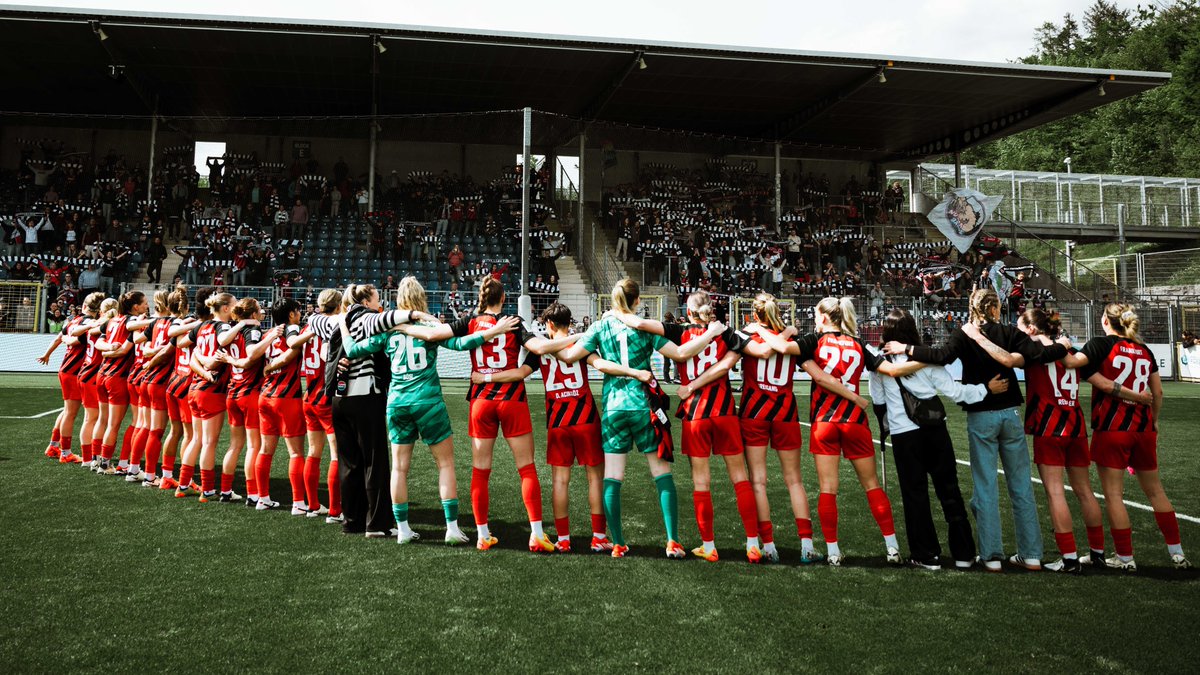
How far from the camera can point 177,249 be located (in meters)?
22.7

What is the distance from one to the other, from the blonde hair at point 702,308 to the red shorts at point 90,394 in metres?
6.82

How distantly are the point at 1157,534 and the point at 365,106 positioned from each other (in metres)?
26.3

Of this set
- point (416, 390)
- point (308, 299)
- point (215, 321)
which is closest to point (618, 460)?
point (416, 390)

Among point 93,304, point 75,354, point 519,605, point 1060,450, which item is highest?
point 93,304

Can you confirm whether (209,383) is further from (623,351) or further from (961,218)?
(961,218)

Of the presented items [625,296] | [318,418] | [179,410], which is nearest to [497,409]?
[625,296]

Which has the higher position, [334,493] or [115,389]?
[115,389]

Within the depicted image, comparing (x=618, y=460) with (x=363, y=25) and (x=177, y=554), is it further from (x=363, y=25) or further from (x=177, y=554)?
(x=363, y=25)

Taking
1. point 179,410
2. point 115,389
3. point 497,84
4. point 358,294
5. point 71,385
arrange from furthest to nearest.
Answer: point 497,84
point 71,385
point 115,389
point 179,410
point 358,294

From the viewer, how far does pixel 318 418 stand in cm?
644

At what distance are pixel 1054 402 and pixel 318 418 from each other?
5.48 metres

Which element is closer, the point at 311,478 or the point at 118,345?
the point at 311,478

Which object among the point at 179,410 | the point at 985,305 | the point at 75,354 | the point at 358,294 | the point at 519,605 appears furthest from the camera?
the point at 75,354

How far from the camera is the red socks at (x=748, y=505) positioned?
5219 mm
